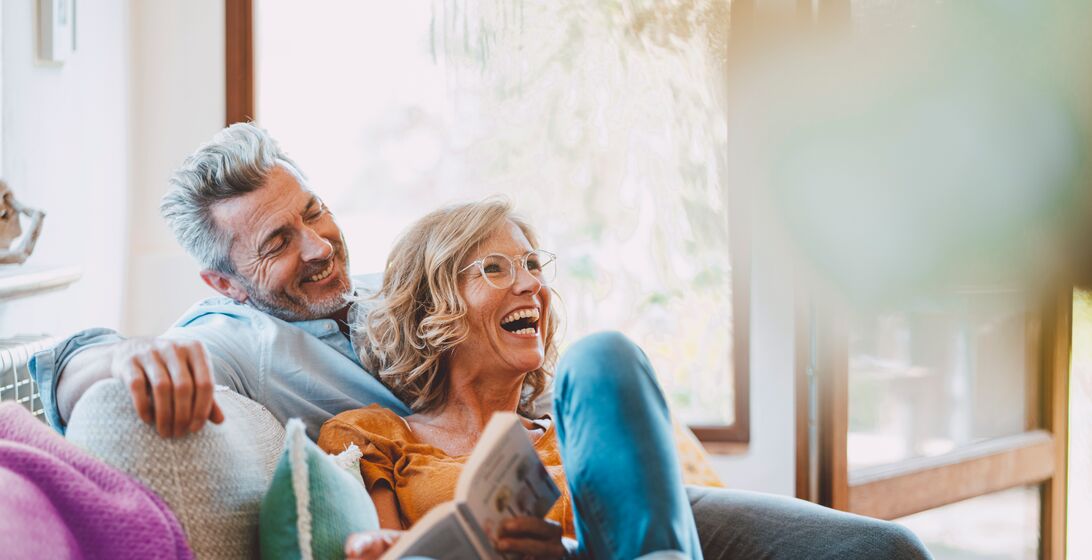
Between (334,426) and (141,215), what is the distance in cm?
156

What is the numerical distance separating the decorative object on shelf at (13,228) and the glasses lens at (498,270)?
97 cm

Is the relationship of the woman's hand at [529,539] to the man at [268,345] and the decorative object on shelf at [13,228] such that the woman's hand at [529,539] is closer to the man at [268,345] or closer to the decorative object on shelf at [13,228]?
the man at [268,345]

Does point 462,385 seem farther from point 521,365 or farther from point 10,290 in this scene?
point 10,290

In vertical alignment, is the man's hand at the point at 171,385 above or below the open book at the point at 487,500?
above

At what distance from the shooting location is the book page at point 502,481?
114 cm

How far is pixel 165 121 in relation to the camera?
2910mm

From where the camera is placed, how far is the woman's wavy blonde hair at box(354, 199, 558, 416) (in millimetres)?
1788

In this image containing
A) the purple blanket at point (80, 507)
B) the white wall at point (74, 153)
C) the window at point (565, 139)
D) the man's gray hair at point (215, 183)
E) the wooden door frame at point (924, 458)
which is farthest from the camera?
the window at point (565, 139)

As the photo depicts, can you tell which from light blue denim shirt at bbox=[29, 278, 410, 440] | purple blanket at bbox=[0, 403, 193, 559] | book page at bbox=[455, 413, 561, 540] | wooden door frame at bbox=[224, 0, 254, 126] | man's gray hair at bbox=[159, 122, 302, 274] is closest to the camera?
purple blanket at bbox=[0, 403, 193, 559]

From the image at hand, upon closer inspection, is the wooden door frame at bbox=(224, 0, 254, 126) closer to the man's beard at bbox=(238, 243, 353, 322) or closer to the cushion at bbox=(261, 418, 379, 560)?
the man's beard at bbox=(238, 243, 353, 322)

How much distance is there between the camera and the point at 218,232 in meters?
1.95

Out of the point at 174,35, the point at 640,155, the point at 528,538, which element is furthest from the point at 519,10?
the point at 528,538

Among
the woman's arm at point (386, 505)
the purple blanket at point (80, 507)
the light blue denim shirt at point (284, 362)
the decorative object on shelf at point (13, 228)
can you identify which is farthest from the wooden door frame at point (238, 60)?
the purple blanket at point (80, 507)

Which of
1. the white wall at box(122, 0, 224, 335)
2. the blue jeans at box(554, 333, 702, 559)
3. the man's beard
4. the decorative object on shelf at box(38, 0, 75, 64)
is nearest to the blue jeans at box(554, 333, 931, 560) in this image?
the blue jeans at box(554, 333, 702, 559)
